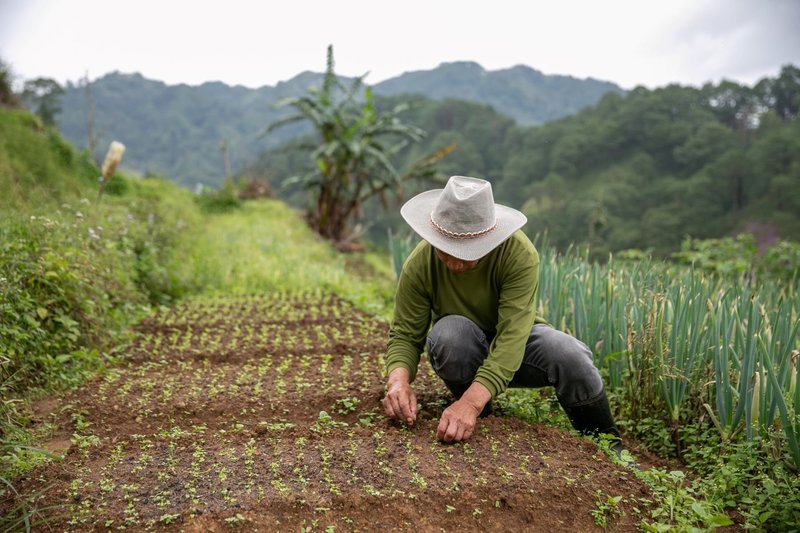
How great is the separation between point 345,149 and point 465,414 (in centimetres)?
981

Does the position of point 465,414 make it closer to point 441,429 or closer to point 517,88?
point 441,429

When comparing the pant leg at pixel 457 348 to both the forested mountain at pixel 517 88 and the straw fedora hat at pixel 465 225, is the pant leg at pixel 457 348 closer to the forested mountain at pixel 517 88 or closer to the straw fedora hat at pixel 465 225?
the straw fedora hat at pixel 465 225

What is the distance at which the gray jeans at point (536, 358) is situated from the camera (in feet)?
7.90

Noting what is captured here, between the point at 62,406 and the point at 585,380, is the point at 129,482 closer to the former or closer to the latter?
the point at 62,406

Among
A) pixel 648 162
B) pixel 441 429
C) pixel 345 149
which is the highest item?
pixel 345 149

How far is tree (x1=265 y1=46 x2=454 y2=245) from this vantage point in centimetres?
1159

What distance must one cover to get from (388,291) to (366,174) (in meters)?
6.04

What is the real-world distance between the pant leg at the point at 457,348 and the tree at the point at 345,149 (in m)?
8.93

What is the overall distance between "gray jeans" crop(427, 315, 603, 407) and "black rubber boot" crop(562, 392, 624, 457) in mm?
45

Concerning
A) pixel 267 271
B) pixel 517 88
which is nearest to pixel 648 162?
pixel 267 271

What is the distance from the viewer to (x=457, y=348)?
8.00ft

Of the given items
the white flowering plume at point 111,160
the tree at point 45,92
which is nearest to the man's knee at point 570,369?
the white flowering plume at point 111,160

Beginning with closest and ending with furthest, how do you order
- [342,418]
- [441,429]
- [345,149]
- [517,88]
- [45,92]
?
1. [441,429]
2. [342,418]
3. [345,149]
4. [45,92]
5. [517,88]

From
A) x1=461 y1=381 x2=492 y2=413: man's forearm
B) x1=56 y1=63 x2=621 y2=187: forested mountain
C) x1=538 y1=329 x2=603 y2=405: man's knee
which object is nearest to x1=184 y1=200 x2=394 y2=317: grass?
x1=538 y1=329 x2=603 y2=405: man's knee
